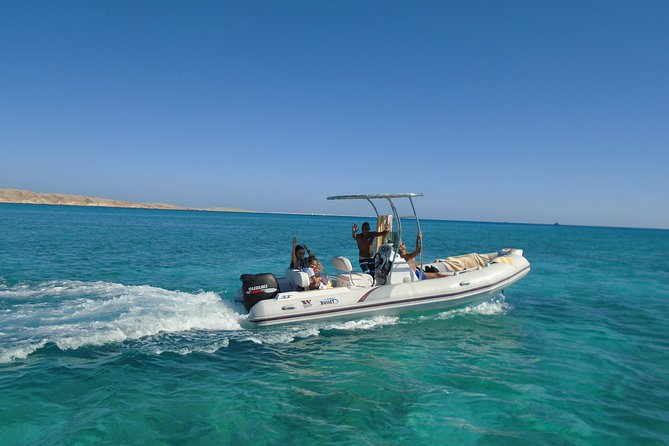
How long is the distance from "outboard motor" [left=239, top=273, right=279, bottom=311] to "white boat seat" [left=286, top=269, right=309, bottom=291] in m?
0.46

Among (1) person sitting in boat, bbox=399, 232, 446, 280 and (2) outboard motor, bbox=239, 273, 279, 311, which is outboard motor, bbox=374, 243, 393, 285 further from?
(2) outboard motor, bbox=239, 273, 279, 311

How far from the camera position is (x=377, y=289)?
736 centimetres

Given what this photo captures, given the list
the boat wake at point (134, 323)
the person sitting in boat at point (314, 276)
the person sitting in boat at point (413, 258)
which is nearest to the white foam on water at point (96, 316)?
the boat wake at point (134, 323)

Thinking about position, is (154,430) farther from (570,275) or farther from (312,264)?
(570,275)

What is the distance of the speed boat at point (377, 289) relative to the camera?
673cm

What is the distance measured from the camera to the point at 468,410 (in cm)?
444

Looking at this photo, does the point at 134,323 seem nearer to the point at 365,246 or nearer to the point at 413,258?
the point at 365,246

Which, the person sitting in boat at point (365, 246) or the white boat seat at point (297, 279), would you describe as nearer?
the white boat seat at point (297, 279)

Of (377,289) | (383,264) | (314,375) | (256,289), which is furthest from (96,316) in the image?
(383,264)

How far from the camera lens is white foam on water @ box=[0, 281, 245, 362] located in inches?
219

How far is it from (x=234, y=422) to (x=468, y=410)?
2.51 metres

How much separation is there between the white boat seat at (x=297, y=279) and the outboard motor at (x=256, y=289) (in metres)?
0.46

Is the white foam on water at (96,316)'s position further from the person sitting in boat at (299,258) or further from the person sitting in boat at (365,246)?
the person sitting in boat at (365,246)

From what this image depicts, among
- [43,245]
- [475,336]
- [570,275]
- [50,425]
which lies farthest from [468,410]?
[43,245]
